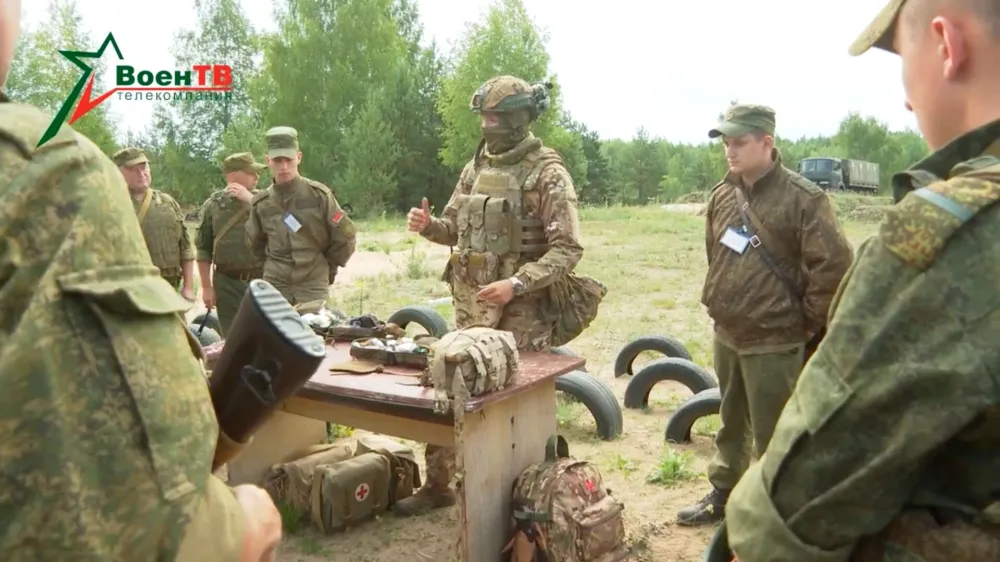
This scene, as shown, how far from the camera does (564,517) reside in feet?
12.0

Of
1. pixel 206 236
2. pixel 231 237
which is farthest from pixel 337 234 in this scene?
pixel 206 236

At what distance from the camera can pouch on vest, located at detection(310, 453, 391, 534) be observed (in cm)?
471

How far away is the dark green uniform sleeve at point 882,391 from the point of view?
118 cm

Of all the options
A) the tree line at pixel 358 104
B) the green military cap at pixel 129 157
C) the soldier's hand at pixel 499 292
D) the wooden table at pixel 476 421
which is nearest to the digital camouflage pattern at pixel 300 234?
the green military cap at pixel 129 157

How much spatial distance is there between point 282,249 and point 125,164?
193 cm

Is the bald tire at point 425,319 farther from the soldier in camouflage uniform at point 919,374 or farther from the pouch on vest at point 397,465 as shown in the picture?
the soldier in camouflage uniform at point 919,374

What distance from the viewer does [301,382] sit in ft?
4.11

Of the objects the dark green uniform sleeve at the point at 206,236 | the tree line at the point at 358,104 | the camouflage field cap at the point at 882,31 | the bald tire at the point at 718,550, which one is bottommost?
the bald tire at the point at 718,550

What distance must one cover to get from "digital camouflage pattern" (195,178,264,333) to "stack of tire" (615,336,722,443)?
10.5ft

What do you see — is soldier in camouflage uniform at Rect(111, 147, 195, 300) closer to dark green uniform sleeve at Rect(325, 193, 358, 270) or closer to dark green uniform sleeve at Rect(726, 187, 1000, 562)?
dark green uniform sleeve at Rect(325, 193, 358, 270)

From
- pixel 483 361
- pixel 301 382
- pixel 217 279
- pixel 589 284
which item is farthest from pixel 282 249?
pixel 301 382

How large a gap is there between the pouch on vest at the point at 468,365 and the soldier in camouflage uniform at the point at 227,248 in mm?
3809

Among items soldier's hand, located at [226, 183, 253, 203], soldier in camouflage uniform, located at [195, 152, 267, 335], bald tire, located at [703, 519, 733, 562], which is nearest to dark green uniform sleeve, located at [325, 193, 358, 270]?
soldier in camouflage uniform, located at [195, 152, 267, 335]

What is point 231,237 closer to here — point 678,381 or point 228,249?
point 228,249
